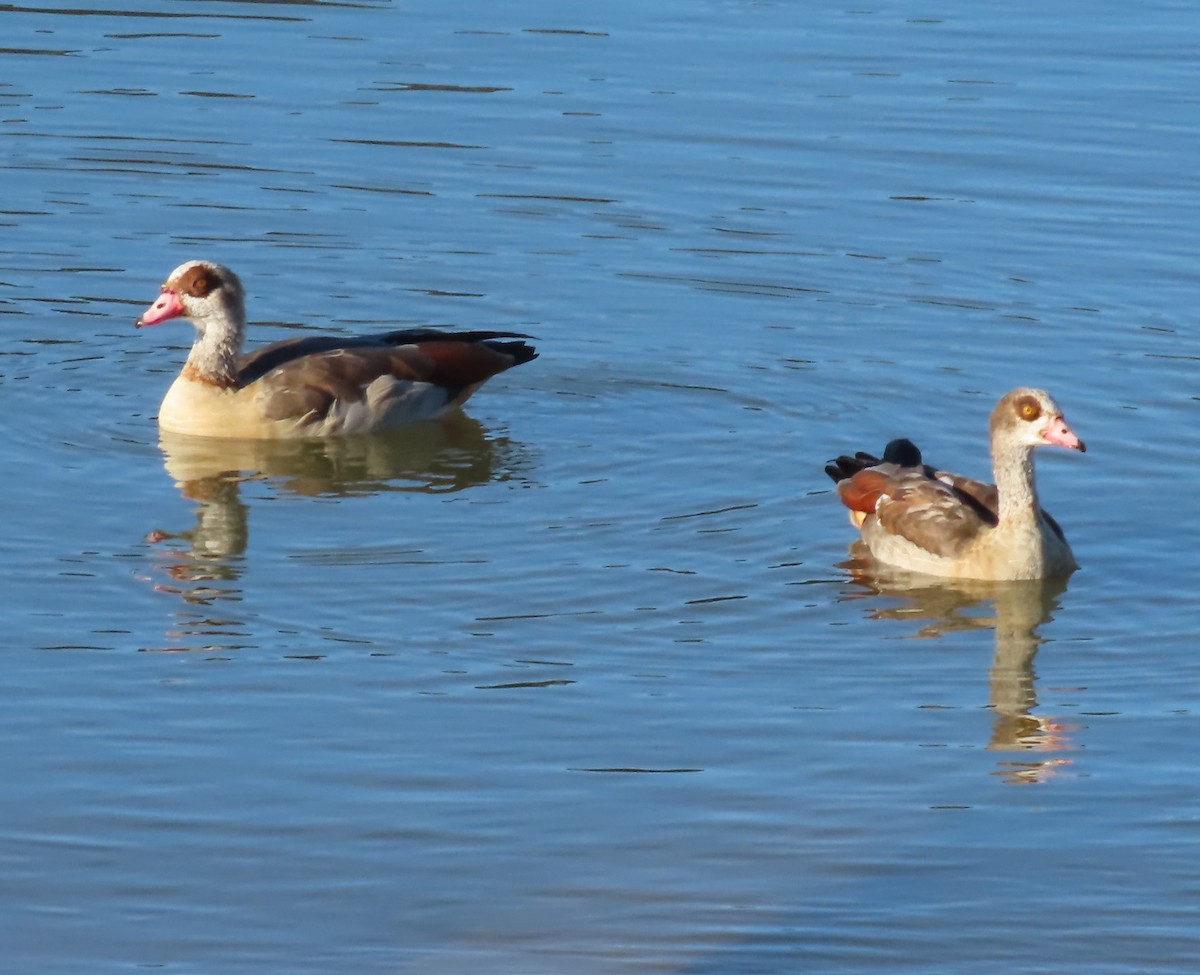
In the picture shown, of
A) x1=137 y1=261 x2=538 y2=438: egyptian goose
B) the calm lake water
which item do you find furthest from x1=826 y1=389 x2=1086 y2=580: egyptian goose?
x1=137 y1=261 x2=538 y2=438: egyptian goose

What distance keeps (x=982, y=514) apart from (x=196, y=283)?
5.56 metres

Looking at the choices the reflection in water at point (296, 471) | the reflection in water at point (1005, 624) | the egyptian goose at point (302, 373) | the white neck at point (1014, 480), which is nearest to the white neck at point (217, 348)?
the egyptian goose at point (302, 373)

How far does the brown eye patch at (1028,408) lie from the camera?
1273 centimetres

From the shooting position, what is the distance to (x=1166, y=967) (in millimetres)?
8383

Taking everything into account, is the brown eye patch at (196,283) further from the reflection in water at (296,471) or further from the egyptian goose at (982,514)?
the egyptian goose at (982,514)

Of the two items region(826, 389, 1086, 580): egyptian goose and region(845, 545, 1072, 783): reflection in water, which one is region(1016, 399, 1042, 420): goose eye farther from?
region(845, 545, 1072, 783): reflection in water

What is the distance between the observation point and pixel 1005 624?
12.1 metres

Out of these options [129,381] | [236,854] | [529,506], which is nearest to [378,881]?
[236,854]

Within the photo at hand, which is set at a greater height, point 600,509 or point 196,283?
point 196,283

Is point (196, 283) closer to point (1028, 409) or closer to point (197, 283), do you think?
point (197, 283)

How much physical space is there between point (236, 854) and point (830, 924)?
227 cm

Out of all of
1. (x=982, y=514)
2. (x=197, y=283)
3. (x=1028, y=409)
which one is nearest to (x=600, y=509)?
(x=982, y=514)

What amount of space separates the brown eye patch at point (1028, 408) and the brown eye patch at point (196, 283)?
18.5 feet

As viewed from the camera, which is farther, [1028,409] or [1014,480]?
[1014,480]
